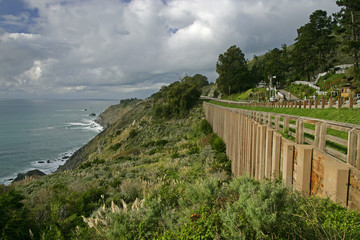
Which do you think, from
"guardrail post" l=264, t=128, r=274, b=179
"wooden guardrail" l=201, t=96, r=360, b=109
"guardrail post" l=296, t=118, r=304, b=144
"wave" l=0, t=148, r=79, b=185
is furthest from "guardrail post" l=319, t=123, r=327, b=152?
A: "wave" l=0, t=148, r=79, b=185

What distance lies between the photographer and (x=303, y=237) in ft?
8.23

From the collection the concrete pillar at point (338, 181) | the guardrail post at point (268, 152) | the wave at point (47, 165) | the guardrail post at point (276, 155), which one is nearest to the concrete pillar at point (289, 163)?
the guardrail post at point (276, 155)

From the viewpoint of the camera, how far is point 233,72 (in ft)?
205

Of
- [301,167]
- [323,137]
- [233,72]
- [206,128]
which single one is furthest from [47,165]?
[233,72]

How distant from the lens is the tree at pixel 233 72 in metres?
62.1

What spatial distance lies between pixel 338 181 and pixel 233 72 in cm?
6289

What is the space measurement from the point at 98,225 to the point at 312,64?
2355 inches

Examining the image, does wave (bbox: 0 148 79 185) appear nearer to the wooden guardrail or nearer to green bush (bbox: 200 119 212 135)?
green bush (bbox: 200 119 212 135)

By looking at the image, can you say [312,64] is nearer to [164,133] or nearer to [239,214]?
[164,133]

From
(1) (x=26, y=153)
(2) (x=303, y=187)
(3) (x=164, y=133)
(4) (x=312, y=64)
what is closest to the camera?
(2) (x=303, y=187)

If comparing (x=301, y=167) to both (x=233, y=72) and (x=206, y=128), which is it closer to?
(x=206, y=128)

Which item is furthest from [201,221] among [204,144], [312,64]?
[312,64]

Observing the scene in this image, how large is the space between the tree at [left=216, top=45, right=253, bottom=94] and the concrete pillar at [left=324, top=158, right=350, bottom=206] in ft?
200

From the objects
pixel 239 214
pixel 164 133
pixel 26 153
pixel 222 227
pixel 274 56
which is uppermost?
pixel 274 56
